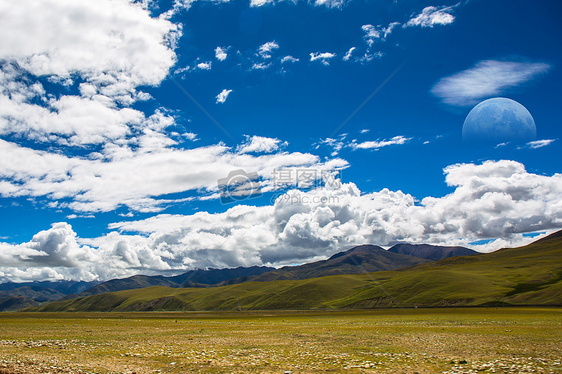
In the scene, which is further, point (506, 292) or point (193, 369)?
point (506, 292)

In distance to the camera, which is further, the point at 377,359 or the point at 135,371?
the point at 377,359

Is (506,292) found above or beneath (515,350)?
beneath

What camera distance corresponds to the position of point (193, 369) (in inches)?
724

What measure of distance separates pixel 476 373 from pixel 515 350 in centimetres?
1132

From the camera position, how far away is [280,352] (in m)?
25.3

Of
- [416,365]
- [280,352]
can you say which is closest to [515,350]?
[416,365]

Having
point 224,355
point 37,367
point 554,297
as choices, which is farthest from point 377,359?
point 554,297

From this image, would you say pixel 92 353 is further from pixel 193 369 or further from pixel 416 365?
pixel 416 365

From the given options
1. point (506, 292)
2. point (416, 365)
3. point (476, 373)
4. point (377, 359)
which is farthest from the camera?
point (506, 292)

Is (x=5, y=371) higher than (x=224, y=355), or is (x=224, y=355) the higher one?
(x=5, y=371)

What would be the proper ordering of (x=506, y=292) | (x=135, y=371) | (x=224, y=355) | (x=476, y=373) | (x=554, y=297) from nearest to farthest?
(x=476, y=373)
(x=135, y=371)
(x=224, y=355)
(x=554, y=297)
(x=506, y=292)

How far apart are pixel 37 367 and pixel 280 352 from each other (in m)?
14.3

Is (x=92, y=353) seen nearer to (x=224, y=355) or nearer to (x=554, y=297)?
(x=224, y=355)

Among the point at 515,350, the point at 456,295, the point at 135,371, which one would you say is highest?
the point at 135,371
